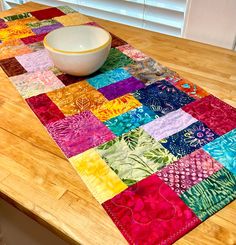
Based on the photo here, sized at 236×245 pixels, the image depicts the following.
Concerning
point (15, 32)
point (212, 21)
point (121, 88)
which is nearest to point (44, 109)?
point (121, 88)

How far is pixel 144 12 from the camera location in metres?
1.48

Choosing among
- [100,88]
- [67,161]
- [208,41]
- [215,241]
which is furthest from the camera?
[208,41]

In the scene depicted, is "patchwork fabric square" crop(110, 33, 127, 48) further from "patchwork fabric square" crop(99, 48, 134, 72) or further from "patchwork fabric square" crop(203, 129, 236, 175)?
"patchwork fabric square" crop(203, 129, 236, 175)

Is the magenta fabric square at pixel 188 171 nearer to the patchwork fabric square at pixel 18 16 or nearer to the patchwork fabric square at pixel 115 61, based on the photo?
the patchwork fabric square at pixel 115 61

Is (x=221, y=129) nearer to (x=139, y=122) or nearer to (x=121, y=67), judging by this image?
(x=139, y=122)

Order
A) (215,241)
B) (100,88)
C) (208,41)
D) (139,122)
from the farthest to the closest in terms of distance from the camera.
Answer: (208,41) < (100,88) < (139,122) < (215,241)

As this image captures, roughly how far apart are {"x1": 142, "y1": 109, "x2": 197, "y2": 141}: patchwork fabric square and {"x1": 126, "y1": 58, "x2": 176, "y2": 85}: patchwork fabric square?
0.18 m

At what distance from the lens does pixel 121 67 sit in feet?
3.24

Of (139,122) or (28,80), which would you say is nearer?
(139,122)

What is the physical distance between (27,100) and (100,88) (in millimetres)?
216

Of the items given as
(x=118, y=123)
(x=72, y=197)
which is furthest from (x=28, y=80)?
(x=72, y=197)

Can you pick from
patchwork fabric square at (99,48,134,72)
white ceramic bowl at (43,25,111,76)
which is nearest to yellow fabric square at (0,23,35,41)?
white ceramic bowl at (43,25,111,76)

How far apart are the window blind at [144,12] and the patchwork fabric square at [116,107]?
0.66 metres

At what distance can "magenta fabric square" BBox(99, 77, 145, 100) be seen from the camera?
863 mm
